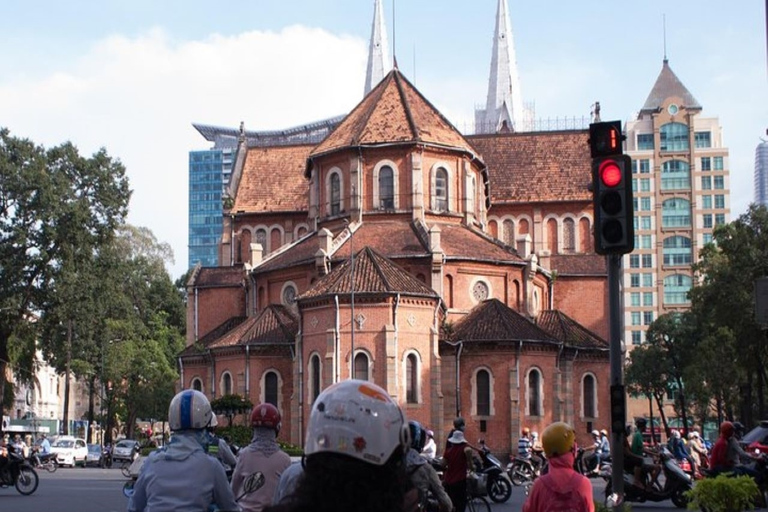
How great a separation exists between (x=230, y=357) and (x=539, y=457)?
854 inches

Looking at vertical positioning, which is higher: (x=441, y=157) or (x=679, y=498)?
(x=441, y=157)

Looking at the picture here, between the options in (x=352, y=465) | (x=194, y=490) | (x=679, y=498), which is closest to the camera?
(x=352, y=465)

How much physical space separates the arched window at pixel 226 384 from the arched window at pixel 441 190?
1170cm

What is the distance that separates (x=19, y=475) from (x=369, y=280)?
71.9ft

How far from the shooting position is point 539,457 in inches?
1355

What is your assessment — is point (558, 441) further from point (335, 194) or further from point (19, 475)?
point (335, 194)

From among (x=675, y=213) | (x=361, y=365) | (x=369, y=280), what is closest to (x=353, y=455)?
(x=361, y=365)

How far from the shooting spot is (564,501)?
823 centimetres

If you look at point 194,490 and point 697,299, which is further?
point 697,299

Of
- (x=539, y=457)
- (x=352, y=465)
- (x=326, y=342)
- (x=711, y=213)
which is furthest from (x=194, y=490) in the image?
(x=711, y=213)

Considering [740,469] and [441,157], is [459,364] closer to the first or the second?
[441,157]

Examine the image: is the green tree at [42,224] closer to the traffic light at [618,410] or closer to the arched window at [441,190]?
the arched window at [441,190]

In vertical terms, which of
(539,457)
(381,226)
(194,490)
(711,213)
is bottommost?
(539,457)

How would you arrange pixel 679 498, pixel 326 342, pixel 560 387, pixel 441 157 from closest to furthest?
1. pixel 679 498
2. pixel 326 342
3. pixel 560 387
4. pixel 441 157
